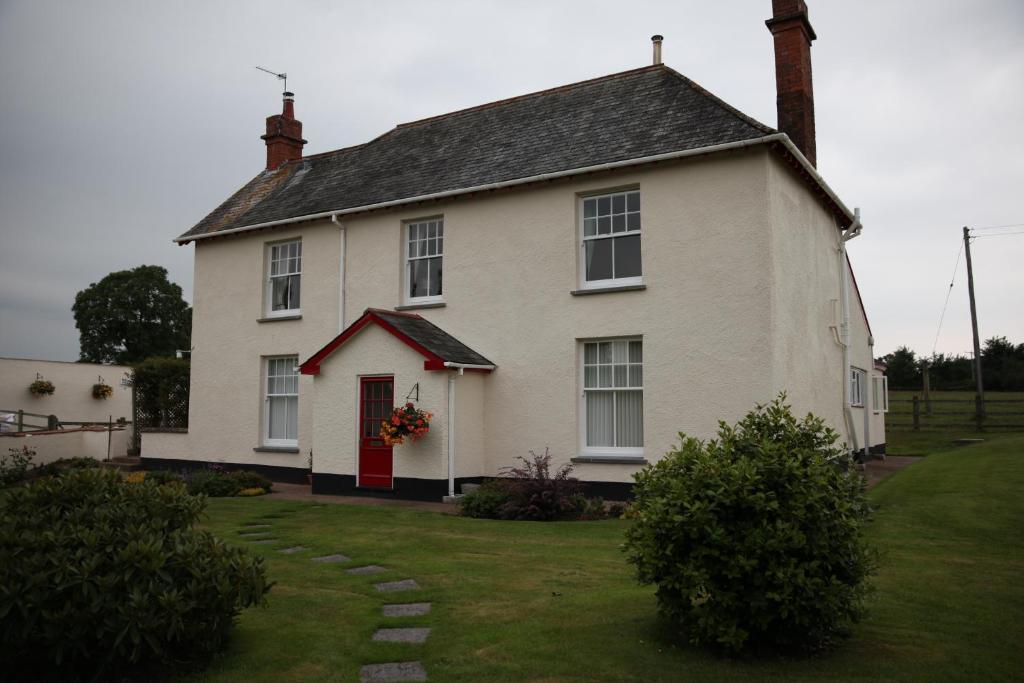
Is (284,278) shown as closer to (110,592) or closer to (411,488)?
(411,488)

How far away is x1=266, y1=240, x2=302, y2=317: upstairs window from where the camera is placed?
61.1ft

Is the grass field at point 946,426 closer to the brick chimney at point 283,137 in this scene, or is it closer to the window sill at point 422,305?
the window sill at point 422,305

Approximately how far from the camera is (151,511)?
570cm

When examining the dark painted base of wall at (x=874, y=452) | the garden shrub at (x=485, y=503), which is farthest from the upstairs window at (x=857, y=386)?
the garden shrub at (x=485, y=503)

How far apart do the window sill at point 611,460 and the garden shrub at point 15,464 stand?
42.7 feet

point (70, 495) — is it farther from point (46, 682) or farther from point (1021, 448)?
point (1021, 448)

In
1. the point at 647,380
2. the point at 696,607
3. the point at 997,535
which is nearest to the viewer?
the point at 696,607

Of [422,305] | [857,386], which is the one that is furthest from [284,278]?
[857,386]

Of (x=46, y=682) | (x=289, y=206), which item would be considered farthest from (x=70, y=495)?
(x=289, y=206)

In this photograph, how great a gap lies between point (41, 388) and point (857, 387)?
32.9 metres

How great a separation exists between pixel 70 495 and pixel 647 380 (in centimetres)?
974

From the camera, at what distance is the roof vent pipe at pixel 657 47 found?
55.9 feet

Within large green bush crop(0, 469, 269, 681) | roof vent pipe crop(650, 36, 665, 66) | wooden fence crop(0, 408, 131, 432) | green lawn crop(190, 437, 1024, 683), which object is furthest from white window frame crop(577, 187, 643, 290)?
wooden fence crop(0, 408, 131, 432)

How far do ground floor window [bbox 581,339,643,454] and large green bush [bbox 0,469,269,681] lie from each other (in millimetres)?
9367
